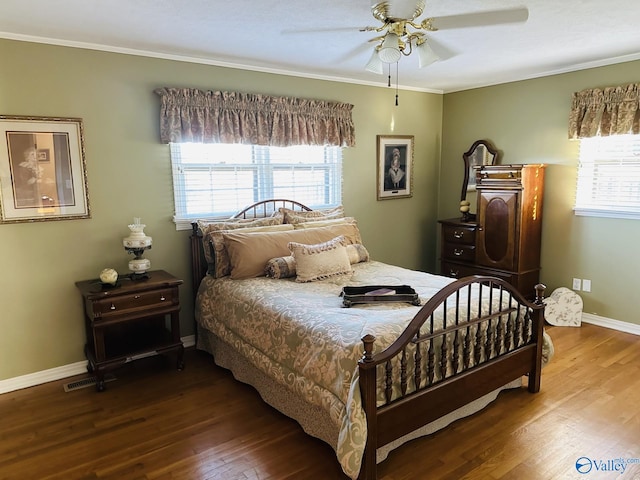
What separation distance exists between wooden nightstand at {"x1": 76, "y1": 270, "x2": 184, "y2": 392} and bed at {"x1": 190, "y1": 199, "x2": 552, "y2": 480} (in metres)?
0.32

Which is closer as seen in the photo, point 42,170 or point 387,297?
point 387,297

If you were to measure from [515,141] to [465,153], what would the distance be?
0.60m

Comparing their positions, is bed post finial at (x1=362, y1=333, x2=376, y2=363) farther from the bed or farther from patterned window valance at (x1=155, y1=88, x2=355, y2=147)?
patterned window valance at (x1=155, y1=88, x2=355, y2=147)

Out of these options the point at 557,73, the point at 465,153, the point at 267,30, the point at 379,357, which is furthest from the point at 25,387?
the point at 557,73

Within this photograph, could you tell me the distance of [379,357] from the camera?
2078 mm

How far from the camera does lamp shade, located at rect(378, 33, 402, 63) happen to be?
2532mm

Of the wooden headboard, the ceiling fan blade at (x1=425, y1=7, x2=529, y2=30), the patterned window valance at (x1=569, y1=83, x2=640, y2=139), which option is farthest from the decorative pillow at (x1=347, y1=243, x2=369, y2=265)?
the patterned window valance at (x1=569, y1=83, x2=640, y2=139)

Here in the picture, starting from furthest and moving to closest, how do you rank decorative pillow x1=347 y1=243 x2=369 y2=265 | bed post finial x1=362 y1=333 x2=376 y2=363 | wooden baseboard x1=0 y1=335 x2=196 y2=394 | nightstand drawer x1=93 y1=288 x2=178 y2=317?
decorative pillow x1=347 y1=243 x2=369 y2=265, wooden baseboard x1=0 y1=335 x2=196 y2=394, nightstand drawer x1=93 y1=288 x2=178 y2=317, bed post finial x1=362 y1=333 x2=376 y2=363

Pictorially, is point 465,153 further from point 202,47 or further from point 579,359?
point 202,47

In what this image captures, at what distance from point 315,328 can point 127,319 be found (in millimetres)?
1494

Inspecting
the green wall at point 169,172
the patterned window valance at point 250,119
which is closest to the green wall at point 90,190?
the green wall at point 169,172

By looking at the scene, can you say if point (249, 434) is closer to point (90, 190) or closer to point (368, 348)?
point (368, 348)

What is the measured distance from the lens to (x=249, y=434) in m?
2.61

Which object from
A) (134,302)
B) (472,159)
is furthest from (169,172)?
(472,159)
